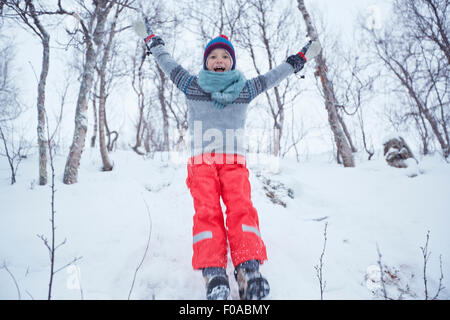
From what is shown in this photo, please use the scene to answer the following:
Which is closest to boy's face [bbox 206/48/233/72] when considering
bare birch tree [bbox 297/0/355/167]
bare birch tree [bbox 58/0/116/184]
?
bare birch tree [bbox 58/0/116/184]

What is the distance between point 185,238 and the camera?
2.00 meters

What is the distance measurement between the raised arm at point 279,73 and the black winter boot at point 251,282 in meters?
1.37

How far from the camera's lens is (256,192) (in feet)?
10.8

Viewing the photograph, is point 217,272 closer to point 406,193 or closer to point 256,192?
point 256,192

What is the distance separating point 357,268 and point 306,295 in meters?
0.71

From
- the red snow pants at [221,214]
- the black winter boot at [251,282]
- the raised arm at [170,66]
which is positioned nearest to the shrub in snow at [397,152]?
the red snow pants at [221,214]

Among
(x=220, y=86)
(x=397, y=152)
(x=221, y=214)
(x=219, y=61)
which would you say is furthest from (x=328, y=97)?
(x=221, y=214)

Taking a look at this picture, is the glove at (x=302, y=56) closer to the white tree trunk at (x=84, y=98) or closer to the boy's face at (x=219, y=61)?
the boy's face at (x=219, y=61)

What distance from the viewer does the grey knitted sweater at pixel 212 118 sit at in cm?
176

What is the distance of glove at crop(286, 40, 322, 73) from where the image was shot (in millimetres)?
2020

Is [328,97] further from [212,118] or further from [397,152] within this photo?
[212,118]

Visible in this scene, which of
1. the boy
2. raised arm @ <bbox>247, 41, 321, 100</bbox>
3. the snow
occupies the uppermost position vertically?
raised arm @ <bbox>247, 41, 321, 100</bbox>

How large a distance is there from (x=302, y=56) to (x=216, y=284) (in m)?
2.15

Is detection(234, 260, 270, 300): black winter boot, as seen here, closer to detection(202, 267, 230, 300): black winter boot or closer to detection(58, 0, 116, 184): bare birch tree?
detection(202, 267, 230, 300): black winter boot
